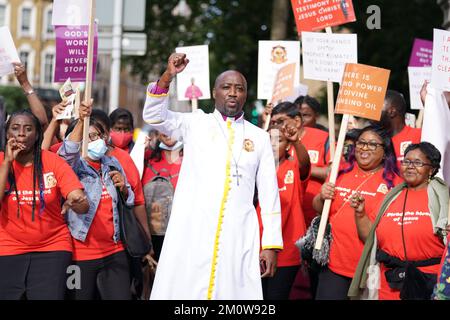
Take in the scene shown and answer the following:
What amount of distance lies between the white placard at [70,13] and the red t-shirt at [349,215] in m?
2.79

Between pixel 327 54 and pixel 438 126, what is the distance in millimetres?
1678

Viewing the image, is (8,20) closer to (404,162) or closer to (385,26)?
(385,26)

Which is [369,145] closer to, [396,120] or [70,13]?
[396,120]

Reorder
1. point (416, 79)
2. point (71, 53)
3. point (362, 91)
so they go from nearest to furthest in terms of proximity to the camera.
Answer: point (362, 91) → point (71, 53) → point (416, 79)

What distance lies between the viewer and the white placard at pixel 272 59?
38.1 feet

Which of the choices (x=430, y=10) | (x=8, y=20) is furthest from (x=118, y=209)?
(x=8, y=20)

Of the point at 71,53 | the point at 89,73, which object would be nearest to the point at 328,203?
the point at 89,73

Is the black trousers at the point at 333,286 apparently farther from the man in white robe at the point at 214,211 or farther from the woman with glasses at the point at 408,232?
the man in white robe at the point at 214,211

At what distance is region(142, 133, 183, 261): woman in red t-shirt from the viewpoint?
31.2 feet

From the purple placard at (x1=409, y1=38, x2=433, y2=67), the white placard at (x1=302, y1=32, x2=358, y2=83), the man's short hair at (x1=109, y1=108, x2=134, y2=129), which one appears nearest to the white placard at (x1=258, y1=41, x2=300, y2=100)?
the white placard at (x1=302, y1=32, x2=358, y2=83)

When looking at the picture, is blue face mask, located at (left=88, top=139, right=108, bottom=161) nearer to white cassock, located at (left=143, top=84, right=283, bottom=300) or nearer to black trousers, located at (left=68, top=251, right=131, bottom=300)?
black trousers, located at (left=68, top=251, right=131, bottom=300)

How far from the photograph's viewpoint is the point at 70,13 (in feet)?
30.8

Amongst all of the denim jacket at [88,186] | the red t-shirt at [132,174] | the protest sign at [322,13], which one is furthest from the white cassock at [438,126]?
the denim jacket at [88,186]
